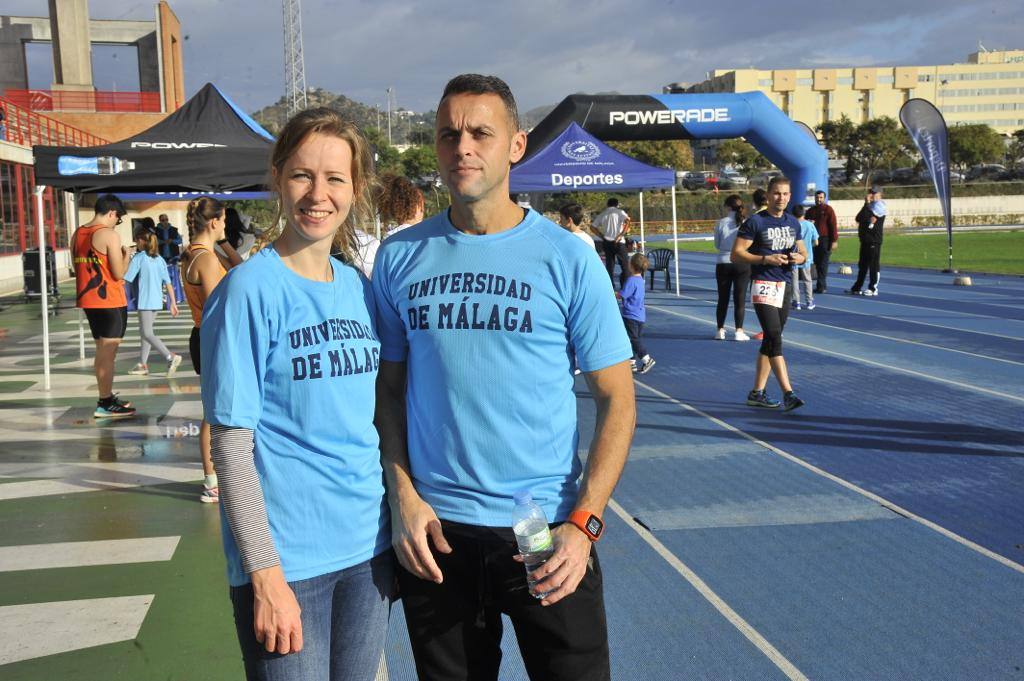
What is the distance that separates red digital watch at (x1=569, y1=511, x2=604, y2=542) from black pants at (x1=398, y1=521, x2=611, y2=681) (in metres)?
0.08

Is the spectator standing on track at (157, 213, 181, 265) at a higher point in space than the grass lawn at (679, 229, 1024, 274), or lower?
higher

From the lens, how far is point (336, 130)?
218 centimetres

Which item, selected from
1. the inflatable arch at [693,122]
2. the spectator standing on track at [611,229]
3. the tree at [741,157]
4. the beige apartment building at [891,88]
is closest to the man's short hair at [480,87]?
the inflatable arch at [693,122]

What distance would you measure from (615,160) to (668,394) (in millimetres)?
6666

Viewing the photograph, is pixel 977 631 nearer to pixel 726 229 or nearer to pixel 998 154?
pixel 726 229

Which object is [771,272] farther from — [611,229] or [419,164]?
[419,164]

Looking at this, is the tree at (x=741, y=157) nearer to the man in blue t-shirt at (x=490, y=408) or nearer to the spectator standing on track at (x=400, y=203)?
the spectator standing on track at (x=400, y=203)

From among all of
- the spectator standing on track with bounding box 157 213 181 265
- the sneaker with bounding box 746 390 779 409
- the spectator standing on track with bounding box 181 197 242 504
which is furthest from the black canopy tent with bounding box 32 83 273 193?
the spectator standing on track with bounding box 157 213 181 265

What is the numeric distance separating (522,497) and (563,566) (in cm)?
19

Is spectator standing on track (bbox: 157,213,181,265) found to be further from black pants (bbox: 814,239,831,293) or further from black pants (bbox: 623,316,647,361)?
black pants (bbox: 814,239,831,293)

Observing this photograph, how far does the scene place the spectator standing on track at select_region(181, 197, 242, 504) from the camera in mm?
5754

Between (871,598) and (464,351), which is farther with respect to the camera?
(871,598)

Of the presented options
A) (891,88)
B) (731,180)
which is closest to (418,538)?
(731,180)

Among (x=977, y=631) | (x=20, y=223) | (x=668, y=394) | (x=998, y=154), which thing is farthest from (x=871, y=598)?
(x=998, y=154)
